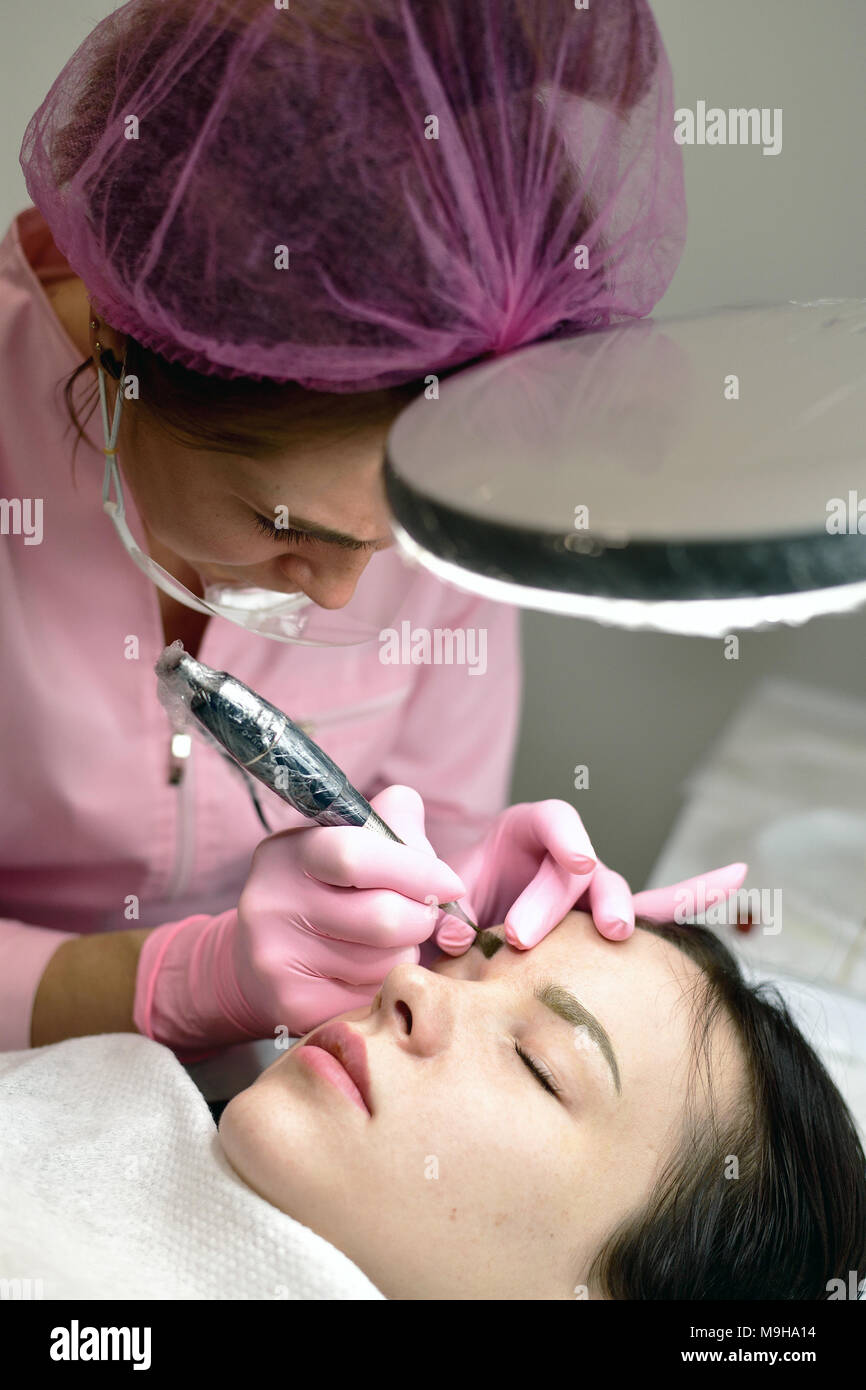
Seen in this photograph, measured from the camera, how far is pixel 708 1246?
0.87 metres

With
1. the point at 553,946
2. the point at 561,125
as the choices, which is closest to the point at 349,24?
the point at 561,125

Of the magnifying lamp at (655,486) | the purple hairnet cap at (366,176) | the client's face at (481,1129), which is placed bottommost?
the client's face at (481,1129)

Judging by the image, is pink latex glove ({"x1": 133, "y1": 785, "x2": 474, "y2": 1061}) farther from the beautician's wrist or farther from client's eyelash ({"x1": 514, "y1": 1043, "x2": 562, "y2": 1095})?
client's eyelash ({"x1": 514, "y1": 1043, "x2": 562, "y2": 1095})

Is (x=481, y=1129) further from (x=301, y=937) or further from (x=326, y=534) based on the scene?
(x=326, y=534)

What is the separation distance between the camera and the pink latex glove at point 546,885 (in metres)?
0.94

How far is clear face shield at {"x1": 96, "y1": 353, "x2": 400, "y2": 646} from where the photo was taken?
37.8 inches

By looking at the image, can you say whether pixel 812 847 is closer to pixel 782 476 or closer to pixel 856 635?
pixel 856 635

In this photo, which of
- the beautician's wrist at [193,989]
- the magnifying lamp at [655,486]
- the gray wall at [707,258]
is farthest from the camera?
the gray wall at [707,258]

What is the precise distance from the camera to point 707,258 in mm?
1347

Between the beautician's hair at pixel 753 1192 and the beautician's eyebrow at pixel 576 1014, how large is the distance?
82mm

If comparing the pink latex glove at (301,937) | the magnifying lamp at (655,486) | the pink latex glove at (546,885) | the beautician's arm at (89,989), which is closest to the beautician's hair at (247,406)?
the magnifying lamp at (655,486)

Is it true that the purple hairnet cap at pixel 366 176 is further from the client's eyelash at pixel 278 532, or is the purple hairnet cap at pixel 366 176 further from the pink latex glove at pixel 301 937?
the pink latex glove at pixel 301 937

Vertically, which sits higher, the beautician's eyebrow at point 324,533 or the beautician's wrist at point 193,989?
the beautician's eyebrow at point 324,533

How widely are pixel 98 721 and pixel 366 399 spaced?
525 mm
